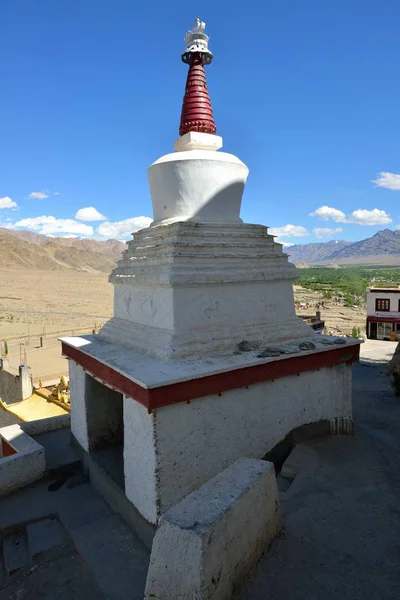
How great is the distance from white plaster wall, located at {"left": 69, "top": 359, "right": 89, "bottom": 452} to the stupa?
3cm

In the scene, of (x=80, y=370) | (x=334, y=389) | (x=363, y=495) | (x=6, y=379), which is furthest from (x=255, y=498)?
(x=6, y=379)

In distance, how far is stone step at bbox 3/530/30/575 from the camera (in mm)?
4971

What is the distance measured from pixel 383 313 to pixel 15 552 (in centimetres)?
2377

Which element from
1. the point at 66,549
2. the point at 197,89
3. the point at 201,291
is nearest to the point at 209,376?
the point at 201,291

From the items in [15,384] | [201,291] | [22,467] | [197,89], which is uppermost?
[197,89]

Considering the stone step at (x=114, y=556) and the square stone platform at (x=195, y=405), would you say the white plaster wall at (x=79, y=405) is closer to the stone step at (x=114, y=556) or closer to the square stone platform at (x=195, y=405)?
the square stone platform at (x=195, y=405)

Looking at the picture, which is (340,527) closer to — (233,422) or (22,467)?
(233,422)

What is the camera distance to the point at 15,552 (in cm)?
519

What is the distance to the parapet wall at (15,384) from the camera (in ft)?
46.2

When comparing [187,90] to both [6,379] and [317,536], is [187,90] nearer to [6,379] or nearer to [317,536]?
[317,536]

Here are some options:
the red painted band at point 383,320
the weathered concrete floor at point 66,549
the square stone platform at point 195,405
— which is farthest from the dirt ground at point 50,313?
the weathered concrete floor at point 66,549

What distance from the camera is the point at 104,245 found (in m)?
190

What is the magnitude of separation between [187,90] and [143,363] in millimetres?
4975

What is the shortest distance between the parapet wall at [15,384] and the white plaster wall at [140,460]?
10.2m
